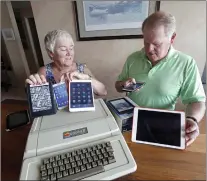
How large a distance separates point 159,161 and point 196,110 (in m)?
0.45

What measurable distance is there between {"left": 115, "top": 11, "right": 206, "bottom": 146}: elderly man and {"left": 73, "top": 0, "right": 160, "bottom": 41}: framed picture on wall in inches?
24.9

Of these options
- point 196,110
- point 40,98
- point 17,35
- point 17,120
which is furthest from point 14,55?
point 196,110

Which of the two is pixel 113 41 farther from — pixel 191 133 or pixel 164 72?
pixel 191 133

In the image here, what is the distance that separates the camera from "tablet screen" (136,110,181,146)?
1.96 ft

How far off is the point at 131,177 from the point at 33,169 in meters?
0.32

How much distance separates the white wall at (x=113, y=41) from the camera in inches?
58.5

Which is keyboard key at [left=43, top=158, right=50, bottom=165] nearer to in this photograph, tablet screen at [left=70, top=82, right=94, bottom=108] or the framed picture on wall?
tablet screen at [left=70, top=82, right=94, bottom=108]

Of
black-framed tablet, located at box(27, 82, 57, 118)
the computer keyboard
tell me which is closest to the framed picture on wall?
black-framed tablet, located at box(27, 82, 57, 118)

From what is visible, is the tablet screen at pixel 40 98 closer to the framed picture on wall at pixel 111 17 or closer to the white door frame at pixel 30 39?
the framed picture on wall at pixel 111 17

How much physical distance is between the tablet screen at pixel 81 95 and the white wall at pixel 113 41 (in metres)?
1.14

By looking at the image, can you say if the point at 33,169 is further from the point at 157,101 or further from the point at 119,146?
the point at 157,101

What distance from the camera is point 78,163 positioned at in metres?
0.48

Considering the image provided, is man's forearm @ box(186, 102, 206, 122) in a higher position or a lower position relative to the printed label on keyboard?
lower

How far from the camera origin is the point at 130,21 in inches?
61.9
